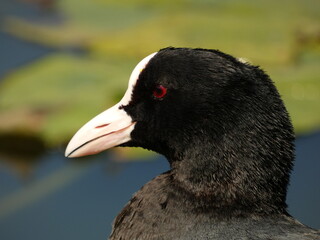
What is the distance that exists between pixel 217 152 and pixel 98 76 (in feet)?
5.08

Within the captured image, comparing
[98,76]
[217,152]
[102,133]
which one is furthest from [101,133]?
[98,76]

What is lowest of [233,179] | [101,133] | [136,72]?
[233,179]

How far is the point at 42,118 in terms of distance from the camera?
125 inches

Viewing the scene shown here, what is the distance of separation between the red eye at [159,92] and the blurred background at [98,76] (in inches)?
42.8

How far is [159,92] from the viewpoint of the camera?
6.41 ft

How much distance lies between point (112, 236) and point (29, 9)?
2.21 meters

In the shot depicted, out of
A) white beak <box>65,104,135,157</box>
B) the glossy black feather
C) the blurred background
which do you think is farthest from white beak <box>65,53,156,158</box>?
the blurred background

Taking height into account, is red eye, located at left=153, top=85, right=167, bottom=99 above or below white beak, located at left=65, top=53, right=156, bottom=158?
above

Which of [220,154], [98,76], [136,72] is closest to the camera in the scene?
[220,154]

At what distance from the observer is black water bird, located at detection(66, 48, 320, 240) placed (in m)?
1.85

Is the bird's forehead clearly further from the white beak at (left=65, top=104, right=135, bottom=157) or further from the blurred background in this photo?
the blurred background

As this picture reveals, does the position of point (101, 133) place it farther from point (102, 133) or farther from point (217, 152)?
point (217, 152)

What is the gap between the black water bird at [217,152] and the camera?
6.07 ft

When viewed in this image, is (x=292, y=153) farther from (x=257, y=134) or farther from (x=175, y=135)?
(x=175, y=135)
